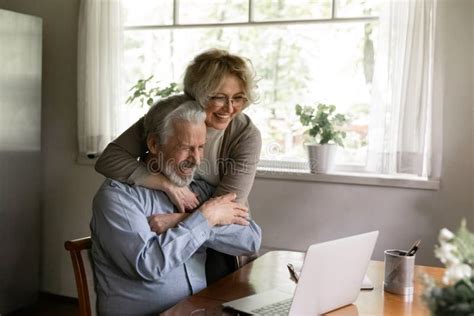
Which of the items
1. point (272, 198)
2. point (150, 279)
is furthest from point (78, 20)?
point (150, 279)

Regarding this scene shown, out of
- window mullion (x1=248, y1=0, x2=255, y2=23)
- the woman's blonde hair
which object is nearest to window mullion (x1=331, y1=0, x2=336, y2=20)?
window mullion (x1=248, y1=0, x2=255, y2=23)

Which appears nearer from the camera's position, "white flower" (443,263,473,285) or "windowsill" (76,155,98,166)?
"white flower" (443,263,473,285)

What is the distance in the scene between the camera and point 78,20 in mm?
3707

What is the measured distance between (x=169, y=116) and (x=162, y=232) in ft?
1.30

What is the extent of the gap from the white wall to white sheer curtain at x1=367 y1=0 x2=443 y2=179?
0.23ft

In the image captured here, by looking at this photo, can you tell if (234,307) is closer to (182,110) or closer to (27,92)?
(182,110)

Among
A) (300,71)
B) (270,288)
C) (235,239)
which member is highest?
(300,71)

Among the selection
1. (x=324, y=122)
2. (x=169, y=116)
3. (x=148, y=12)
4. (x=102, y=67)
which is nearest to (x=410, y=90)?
(x=324, y=122)

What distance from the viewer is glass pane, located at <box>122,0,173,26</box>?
3.65 m

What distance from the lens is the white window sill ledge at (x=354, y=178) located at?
2.98 metres

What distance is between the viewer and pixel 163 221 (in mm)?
1889

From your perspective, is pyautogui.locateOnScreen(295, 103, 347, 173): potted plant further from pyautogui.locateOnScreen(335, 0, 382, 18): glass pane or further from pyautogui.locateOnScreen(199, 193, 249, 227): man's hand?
pyautogui.locateOnScreen(199, 193, 249, 227): man's hand

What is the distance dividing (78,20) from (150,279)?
2445mm

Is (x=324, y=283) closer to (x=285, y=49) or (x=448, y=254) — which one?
(x=448, y=254)
